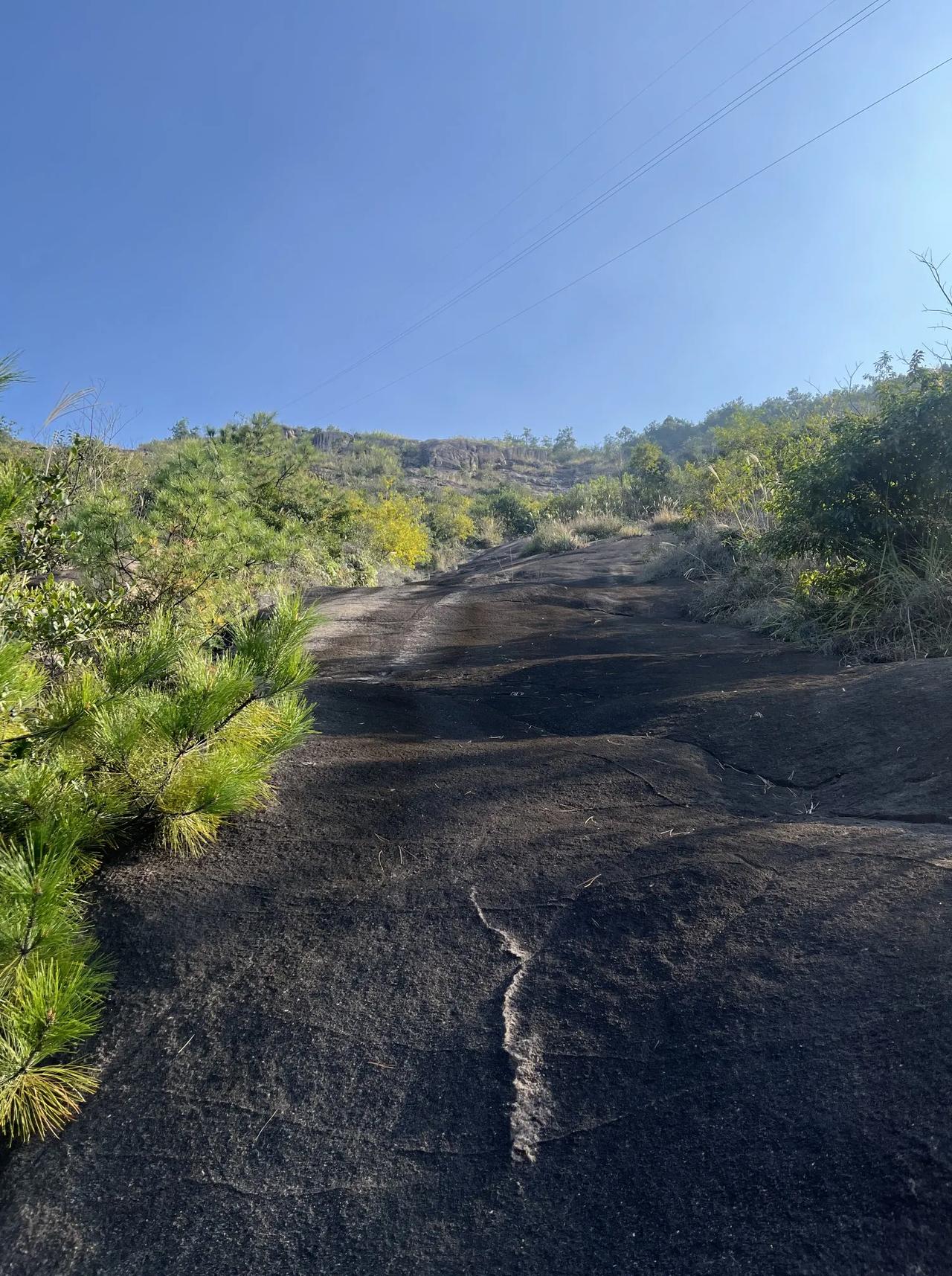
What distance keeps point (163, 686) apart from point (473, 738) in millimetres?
2310

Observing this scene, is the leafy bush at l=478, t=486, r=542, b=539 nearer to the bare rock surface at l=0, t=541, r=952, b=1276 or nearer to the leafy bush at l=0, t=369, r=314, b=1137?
the bare rock surface at l=0, t=541, r=952, b=1276

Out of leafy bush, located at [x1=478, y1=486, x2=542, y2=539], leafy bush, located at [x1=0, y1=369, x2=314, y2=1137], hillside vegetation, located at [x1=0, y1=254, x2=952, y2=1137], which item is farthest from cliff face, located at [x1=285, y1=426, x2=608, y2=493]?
leafy bush, located at [x1=0, y1=369, x2=314, y2=1137]

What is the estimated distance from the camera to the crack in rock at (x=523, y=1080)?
6.05 ft

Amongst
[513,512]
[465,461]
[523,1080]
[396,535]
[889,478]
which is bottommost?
[523,1080]

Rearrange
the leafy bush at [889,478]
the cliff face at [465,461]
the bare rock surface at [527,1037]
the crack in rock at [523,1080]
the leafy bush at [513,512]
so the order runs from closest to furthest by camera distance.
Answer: the bare rock surface at [527,1037] → the crack in rock at [523,1080] → the leafy bush at [889,478] → the leafy bush at [513,512] → the cliff face at [465,461]

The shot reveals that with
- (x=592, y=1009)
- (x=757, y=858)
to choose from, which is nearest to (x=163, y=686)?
(x=592, y=1009)

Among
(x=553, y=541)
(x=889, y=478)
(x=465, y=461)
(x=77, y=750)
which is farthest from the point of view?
(x=465, y=461)

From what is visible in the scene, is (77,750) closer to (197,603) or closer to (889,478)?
(197,603)

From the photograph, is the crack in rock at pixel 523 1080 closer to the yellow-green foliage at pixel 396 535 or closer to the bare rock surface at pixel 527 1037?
the bare rock surface at pixel 527 1037

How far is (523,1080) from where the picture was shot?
2.02 meters

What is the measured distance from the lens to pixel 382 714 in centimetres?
561

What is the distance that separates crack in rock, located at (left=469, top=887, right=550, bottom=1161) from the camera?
1843mm

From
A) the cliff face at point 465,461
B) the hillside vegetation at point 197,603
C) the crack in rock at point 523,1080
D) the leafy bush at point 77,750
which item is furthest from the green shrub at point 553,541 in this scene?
the cliff face at point 465,461

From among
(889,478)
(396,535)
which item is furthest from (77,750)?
(396,535)
